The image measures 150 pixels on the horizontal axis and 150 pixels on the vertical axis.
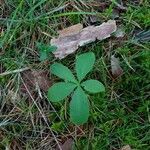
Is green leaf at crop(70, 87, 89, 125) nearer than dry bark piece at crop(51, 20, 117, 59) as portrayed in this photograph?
Yes

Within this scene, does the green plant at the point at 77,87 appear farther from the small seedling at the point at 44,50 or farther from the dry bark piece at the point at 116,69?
the dry bark piece at the point at 116,69

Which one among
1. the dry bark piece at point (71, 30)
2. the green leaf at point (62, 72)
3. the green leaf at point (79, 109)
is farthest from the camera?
the dry bark piece at point (71, 30)

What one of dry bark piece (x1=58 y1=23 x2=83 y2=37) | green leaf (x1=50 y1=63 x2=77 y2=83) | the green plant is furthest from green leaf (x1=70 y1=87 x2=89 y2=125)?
dry bark piece (x1=58 y1=23 x2=83 y2=37)

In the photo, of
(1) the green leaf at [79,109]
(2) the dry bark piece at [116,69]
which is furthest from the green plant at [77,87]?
(2) the dry bark piece at [116,69]

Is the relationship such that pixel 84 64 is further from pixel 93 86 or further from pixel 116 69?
pixel 116 69

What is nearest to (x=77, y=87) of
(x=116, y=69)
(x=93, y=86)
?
Result: (x=93, y=86)

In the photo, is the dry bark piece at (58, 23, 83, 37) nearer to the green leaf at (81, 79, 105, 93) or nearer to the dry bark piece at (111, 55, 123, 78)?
the dry bark piece at (111, 55, 123, 78)

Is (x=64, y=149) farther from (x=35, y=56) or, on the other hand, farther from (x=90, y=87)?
(x=35, y=56)
